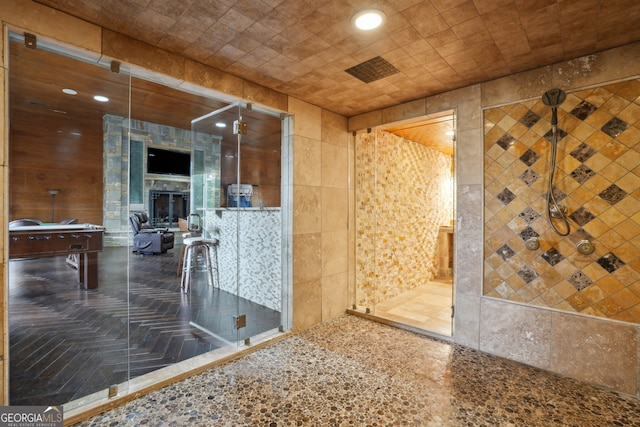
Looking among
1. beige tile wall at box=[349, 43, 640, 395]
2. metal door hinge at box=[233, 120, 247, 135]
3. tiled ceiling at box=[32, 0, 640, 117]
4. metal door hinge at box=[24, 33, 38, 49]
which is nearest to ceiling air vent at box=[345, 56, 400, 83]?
tiled ceiling at box=[32, 0, 640, 117]

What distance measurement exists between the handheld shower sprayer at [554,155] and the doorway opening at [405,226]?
750mm

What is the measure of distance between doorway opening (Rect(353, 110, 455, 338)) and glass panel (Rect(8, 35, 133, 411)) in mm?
2371

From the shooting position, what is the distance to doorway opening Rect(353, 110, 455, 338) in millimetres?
3434

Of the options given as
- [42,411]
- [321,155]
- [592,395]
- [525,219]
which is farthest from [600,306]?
[42,411]

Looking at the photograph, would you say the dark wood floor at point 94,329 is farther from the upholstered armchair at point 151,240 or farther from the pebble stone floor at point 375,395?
the upholstered armchair at point 151,240

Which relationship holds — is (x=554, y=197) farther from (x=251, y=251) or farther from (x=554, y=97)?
(x=251, y=251)

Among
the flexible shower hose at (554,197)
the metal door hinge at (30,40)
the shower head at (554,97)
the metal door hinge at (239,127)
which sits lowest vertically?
the flexible shower hose at (554,197)

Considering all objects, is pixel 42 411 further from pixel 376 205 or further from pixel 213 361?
pixel 376 205

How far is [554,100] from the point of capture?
221cm

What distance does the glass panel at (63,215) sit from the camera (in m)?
1.63

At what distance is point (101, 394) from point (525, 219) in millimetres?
3229

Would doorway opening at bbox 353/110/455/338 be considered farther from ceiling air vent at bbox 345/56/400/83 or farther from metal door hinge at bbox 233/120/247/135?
metal door hinge at bbox 233/120/247/135

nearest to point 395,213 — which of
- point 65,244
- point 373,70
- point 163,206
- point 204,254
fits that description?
point 373,70

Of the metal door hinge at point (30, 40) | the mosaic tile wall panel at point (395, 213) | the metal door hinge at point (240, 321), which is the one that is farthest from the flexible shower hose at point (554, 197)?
the metal door hinge at point (30, 40)
